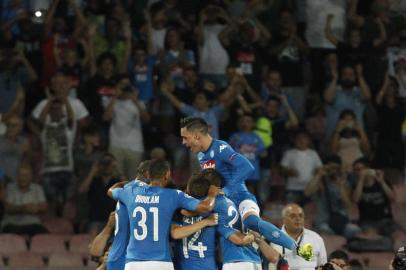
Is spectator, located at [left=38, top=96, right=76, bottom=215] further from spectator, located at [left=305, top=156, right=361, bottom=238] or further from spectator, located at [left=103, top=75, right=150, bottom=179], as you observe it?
spectator, located at [left=305, top=156, right=361, bottom=238]

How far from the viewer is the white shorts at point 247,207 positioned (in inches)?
499

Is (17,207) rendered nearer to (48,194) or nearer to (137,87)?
(48,194)

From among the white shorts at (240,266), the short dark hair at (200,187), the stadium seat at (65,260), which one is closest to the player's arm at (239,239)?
the white shorts at (240,266)

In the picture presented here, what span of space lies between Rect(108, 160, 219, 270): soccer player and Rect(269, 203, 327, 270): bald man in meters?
1.43

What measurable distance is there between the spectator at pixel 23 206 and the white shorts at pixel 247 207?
4816 millimetres

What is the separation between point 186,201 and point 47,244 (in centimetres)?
475

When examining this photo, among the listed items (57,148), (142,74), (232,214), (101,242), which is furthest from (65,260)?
(232,214)

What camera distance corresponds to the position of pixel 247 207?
41.7ft

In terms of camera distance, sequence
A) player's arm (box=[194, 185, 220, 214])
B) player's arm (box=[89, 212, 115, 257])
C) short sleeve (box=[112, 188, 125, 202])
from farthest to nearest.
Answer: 1. player's arm (box=[89, 212, 115, 257])
2. short sleeve (box=[112, 188, 125, 202])
3. player's arm (box=[194, 185, 220, 214])

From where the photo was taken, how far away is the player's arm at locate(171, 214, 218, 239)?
12305 millimetres

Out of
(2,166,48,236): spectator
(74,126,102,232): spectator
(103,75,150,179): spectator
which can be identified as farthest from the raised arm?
(2,166,48,236): spectator

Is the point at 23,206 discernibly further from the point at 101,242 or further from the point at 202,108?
the point at 101,242

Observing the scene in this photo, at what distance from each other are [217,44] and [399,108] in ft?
8.79

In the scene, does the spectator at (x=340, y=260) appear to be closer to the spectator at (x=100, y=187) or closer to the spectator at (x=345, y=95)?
the spectator at (x=100, y=187)
